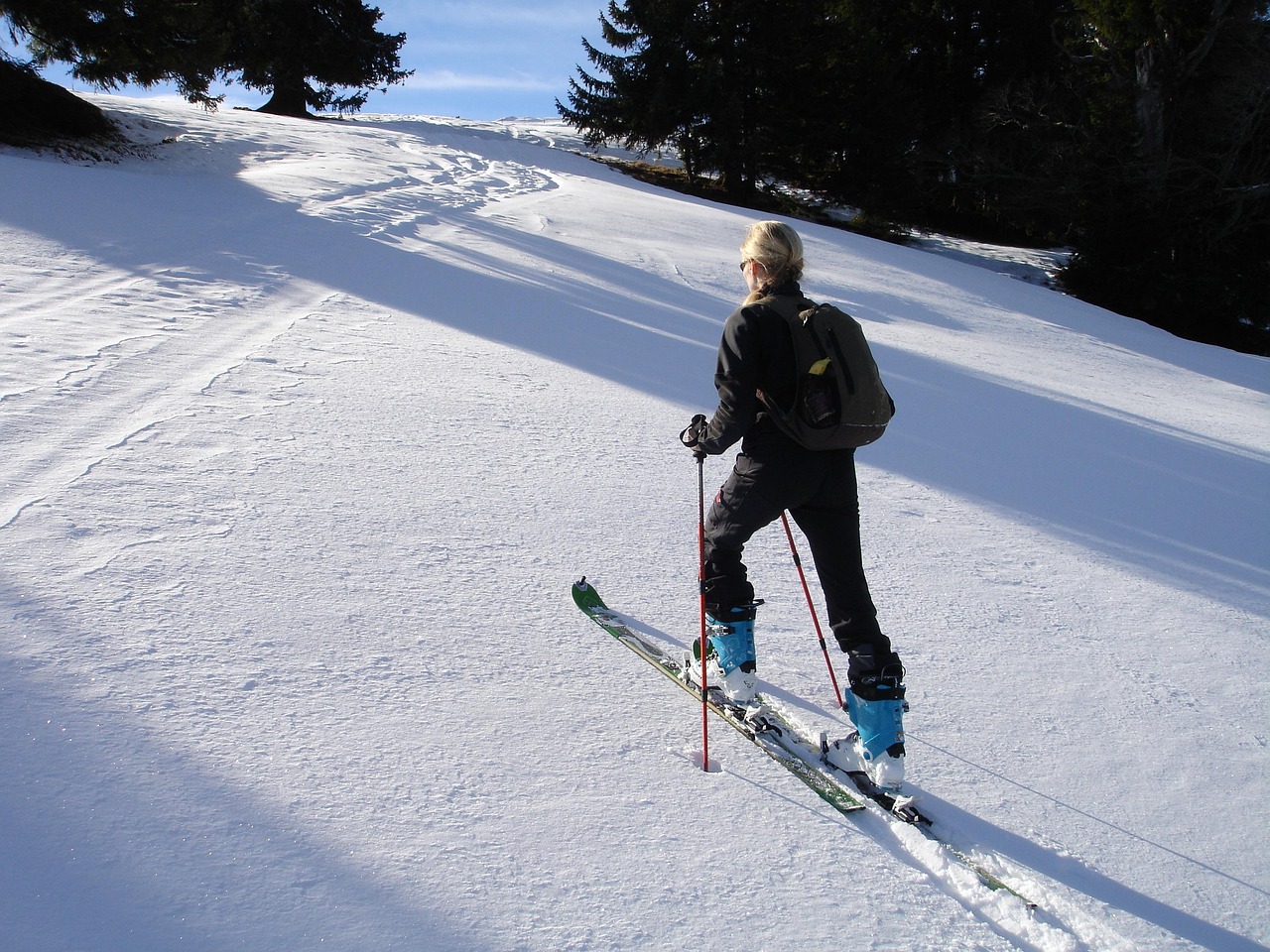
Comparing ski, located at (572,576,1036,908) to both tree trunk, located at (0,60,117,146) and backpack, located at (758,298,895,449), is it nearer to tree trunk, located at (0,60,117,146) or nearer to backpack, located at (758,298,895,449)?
backpack, located at (758,298,895,449)

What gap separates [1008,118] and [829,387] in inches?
1055

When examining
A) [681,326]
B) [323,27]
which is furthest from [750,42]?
[681,326]

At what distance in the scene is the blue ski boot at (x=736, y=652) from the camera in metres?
3.26

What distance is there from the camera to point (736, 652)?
10.7 ft

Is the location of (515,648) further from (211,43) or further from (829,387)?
(211,43)

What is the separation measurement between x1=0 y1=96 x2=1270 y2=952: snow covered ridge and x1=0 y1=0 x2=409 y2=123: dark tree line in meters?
9.96

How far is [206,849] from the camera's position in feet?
7.32

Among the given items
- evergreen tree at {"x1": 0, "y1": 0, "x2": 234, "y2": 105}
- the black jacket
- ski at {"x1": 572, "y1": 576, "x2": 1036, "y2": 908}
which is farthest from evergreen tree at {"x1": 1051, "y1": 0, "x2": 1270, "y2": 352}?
the black jacket

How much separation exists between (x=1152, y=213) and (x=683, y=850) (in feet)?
81.9

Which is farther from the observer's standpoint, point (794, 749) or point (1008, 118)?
point (1008, 118)

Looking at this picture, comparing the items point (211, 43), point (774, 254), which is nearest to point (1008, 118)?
point (211, 43)

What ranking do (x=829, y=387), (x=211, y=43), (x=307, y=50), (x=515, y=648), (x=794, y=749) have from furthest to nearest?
(x=307, y=50) < (x=211, y=43) < (x=515, y=648) < (x=794, y=749) < (x=829, y=387)

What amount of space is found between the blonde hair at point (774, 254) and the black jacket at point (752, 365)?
5.3 inches

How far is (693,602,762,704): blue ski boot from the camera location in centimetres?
326
